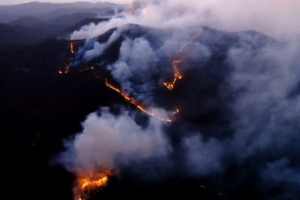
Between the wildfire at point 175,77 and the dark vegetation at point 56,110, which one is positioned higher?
the wildfire at point 175,77

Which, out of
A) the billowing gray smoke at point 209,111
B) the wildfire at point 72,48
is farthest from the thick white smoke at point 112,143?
the wildfire at point 72,48

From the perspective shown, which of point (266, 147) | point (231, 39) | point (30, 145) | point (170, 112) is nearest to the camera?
point (30, 145)

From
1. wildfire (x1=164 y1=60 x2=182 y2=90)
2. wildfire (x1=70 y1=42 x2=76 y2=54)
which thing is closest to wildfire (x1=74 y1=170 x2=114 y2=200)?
wildfire (x1=164 y1=60 x2=182 y2=90)

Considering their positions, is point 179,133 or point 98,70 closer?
point 179,133

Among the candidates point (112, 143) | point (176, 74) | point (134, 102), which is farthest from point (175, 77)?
point (112, 143)

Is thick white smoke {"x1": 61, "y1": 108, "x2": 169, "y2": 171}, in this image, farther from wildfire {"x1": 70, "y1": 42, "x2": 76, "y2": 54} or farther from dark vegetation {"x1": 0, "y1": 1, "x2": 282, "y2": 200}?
wildfire {"x1": 70, "y1": 42, "x2": 76, "y2": 54}

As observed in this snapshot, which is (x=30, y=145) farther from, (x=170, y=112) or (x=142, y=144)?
(x=170, y=112)

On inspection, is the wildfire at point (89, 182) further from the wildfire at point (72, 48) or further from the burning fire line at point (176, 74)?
the wildfire at point (72, 48)

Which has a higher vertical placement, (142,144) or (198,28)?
(198,28)

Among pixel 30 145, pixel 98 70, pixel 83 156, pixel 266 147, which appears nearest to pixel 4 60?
pixel 98 70
